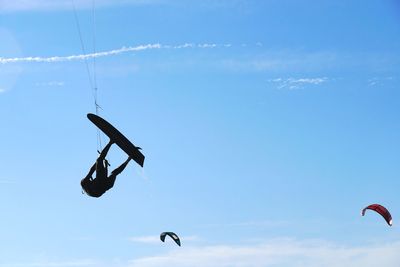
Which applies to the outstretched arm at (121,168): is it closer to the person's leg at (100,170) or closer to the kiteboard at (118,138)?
the kiteboard at (118,138)

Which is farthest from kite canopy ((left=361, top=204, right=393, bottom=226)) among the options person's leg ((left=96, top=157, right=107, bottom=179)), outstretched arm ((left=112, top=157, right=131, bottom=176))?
person's leg ((left=96, top=157, right=107, bottom=179))

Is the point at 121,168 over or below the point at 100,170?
over

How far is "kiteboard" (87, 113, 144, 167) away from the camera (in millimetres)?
19375

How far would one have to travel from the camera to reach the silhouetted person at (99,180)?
63.2 ft

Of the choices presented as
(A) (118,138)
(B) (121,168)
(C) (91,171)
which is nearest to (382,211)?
(B) (121,168)

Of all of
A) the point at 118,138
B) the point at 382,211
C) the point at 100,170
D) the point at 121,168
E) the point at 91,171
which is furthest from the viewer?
the point at 382,211

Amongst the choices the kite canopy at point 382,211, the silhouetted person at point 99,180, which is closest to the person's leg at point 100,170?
the silhouetted person at point 99,180

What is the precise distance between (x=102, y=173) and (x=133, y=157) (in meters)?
1.01

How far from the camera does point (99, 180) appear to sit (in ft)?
63.7

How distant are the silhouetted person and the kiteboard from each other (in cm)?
23

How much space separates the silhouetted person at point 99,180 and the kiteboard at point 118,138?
23 cm

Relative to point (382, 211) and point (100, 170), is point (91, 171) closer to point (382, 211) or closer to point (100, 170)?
point (100, 170)

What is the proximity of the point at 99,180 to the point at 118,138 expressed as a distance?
51.8 inches

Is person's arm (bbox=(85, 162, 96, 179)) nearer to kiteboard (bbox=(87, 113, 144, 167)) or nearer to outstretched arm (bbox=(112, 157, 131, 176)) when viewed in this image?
outstretched arm (bbox=(112, 157, 131, 176))
